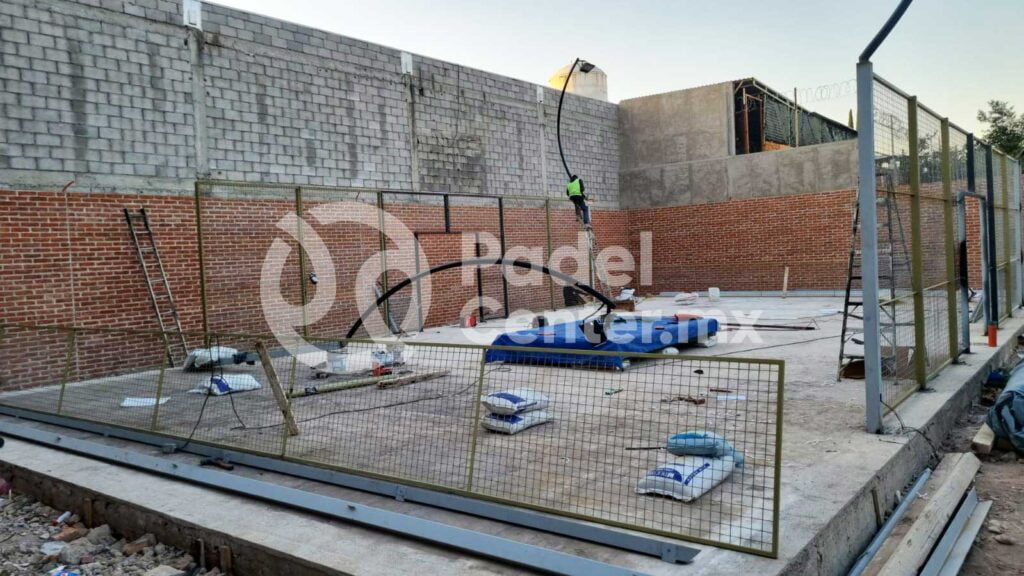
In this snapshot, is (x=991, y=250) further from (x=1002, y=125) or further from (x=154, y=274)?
(x=1002, y=125)

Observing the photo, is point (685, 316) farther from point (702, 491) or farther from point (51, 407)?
point (51, 407)

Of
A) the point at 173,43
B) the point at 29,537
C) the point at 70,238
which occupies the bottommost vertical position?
the point at 29,537

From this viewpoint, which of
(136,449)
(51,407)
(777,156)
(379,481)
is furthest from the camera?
(777,156)

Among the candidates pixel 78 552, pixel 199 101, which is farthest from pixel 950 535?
pixel 199 101

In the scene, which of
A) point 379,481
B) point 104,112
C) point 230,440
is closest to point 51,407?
point 230,440

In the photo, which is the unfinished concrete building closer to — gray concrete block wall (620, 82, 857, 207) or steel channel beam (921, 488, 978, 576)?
gray concrete block wall (620, 82, 857, 207)

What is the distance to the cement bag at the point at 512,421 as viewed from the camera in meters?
5.73

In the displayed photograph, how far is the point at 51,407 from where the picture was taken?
24.5ft

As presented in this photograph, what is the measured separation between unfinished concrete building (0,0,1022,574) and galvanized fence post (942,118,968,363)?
0.20 ft

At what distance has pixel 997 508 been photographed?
15.6 feet

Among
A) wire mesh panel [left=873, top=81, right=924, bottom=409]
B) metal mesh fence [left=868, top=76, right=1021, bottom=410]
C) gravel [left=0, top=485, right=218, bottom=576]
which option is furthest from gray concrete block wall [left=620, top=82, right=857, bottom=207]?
gravel [left=0, top=485, right=218, bottom=576]

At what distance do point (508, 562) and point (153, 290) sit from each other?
28.7 ft

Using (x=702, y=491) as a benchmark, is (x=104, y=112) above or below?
above

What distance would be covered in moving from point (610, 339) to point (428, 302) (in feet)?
20.4
